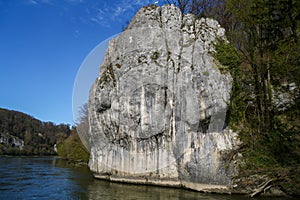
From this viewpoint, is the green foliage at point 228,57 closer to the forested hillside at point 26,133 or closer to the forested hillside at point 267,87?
the forested hillside at point 267,87

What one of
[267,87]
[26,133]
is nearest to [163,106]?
[267,87]

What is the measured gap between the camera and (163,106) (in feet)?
63.8

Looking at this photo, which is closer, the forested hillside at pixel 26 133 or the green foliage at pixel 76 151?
the green foliage at pixel 76 151

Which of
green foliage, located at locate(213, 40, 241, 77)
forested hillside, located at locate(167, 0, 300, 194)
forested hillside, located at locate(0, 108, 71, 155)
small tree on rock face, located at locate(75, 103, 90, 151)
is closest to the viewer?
forested hillside, located at locate(167, 0, 300, 194)

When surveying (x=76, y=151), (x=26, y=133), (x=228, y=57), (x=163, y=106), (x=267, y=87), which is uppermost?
(x=26, y=133)

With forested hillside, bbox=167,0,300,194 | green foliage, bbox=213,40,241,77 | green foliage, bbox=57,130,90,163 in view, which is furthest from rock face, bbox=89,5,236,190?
green foliage, bbox=57,130,90,163

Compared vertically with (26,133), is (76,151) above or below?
below

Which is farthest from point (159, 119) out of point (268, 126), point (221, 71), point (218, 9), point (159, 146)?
point (218, 9)

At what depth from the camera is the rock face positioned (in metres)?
17.9

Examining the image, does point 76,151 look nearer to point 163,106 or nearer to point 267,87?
point 163,106

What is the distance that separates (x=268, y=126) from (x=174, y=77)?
6989mm

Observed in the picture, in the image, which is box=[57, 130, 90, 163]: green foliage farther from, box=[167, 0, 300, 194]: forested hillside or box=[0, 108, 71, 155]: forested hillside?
box=[0, 108, 71, 155]: forested hillside

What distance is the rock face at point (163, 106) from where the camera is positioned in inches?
703

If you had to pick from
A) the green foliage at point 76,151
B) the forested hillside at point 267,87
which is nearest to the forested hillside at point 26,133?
the green foliage at point 76,151
